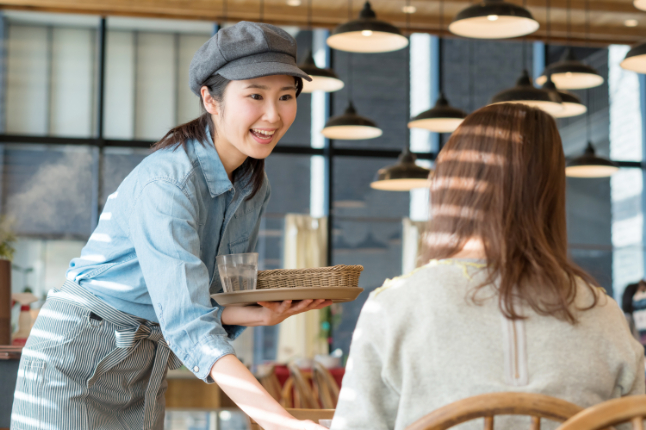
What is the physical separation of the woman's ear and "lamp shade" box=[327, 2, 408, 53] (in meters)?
2.60

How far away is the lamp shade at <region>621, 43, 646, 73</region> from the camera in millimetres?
3750

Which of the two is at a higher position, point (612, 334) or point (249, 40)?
point (249, 40)

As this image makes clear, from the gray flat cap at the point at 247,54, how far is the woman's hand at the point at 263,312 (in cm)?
42

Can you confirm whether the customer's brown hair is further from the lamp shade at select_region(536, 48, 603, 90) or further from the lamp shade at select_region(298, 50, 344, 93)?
the lamp shade at select_region(536, 48, 603, 90)

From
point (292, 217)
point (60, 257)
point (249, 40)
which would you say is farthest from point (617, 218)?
point (249, 40)

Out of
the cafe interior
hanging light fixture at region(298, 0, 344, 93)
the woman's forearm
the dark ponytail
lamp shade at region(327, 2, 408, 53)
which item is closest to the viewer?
the woman's forearm

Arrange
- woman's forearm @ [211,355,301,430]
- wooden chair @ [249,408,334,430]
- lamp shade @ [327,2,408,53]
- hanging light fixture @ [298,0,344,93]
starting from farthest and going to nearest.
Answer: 1. hanging light fixture @ [298,0,344,93]
2. lamp shade @ [327,2,408,53]
3. wooden chair @ [249,408,334,430]
4. woman's forearm @ [211,355,301,430]

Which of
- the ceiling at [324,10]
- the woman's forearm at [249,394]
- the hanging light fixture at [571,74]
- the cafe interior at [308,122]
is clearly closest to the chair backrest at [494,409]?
the woman's forearm at [249,394]

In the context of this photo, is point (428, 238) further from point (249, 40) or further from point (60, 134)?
point (60, 134)

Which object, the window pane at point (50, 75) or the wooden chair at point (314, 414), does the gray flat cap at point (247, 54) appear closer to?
the wooden chair at point (314, 414)

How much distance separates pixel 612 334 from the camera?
101 centimetres

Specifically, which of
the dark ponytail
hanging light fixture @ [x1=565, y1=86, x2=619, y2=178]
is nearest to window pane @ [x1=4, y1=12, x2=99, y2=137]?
hanging light fixture @ [x1=565, y1=86, x2=619, y2=178]

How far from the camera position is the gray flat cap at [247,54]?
4.32 ft

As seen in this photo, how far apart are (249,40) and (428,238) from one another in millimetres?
500
